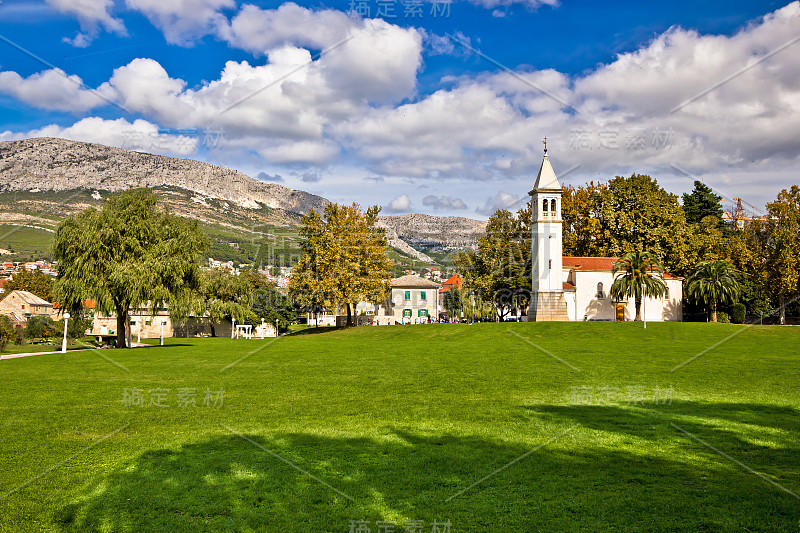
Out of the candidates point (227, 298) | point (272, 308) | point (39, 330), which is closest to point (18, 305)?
point (39, 330)

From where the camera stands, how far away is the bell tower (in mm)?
54094

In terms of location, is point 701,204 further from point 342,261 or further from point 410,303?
point 342,261

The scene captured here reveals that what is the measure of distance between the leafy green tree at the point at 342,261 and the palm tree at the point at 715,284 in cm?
2908

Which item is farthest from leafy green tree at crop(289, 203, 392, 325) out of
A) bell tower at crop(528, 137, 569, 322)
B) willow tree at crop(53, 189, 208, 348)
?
willow tree at crop(53, 189, 208, 348)

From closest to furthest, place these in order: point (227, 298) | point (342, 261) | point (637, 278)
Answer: point (637, 278), point (342, 261), point (227, 298)

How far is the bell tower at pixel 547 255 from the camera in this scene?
177ft

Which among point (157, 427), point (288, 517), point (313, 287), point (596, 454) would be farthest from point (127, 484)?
point (313, 287)

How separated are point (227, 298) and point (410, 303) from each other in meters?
33.1

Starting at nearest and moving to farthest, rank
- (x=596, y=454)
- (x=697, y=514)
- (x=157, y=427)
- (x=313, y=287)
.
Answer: (x=697, y=514)
(x=596, y=454)
(x=157, y=427)
(x=313, y=287)

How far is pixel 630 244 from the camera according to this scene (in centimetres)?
5806

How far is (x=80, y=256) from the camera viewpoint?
33.1 metres

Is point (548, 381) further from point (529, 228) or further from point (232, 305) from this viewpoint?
point (232, 305)

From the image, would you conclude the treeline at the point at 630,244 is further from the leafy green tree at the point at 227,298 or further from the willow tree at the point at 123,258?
the willow tree at the point at 123,258

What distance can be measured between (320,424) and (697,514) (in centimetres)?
659
